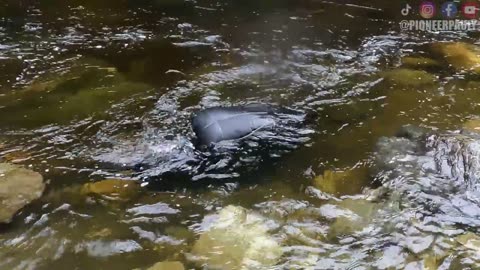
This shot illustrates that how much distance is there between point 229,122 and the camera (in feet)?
13.3

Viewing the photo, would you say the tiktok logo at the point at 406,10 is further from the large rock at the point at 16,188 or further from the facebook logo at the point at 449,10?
the large rock at the point at 16,188

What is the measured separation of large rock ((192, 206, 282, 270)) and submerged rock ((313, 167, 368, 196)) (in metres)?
0.58

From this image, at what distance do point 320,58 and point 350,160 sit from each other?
5.24ft

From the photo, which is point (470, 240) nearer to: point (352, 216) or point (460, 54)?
point (352, 216)

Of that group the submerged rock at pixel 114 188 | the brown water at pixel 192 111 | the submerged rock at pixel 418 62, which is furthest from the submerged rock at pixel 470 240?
the submerged rock at pixel 418 62

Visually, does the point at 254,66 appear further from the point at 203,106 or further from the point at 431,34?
the point at 431,34

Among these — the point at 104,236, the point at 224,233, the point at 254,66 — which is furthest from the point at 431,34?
the point at 104,236

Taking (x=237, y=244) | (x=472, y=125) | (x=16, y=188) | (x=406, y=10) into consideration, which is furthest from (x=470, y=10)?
(x=16, y=188)

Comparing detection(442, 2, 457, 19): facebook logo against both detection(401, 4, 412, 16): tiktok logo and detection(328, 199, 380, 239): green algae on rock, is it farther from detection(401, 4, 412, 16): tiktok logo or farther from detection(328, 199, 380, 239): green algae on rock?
detection(328, 199, 380, 239): green algae on rock

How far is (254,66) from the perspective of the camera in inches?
198

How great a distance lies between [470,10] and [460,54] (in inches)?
57.3

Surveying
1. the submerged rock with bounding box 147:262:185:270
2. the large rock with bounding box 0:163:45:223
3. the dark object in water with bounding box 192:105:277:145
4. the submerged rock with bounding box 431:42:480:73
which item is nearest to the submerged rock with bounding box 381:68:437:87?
the submerged rock with bounding box 431:42:480:73

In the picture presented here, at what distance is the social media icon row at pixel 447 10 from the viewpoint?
6242mm

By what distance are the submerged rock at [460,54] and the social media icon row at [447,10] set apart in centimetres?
86
